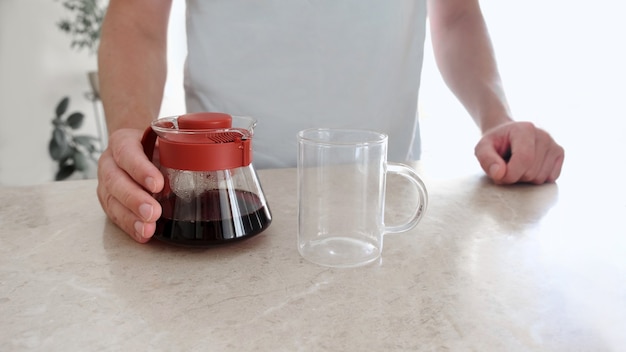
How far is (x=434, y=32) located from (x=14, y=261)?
1076 mm

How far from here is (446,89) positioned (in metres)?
3.28

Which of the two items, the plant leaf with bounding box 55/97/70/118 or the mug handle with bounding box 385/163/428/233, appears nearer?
the mug handle with bounding box 385/163/428/233

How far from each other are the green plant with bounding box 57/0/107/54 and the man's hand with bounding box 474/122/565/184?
6.68 feet

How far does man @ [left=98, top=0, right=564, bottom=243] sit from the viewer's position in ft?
3.02

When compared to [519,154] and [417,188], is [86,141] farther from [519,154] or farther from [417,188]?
[417,188]

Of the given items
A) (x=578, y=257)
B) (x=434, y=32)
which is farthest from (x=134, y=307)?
(x=434, y=32)

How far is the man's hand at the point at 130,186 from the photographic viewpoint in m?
0.59

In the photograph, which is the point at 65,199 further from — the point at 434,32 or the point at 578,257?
the point at 434,32

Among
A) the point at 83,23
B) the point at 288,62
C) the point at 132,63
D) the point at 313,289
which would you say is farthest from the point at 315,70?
the point at 83,23

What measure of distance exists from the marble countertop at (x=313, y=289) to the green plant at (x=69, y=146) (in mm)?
1838

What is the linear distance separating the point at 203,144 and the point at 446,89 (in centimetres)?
293

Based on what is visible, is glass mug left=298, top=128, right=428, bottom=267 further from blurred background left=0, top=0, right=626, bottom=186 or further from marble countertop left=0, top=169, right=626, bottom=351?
blurred background left=0, top=0, right=626, bottom=186

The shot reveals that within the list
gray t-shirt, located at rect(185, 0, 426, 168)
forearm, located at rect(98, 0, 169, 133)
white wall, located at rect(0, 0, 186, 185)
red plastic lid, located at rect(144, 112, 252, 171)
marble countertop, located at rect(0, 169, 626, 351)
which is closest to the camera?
marble countertop, located at rect(0, 169, 626, 351)

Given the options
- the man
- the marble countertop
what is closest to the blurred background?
the man
